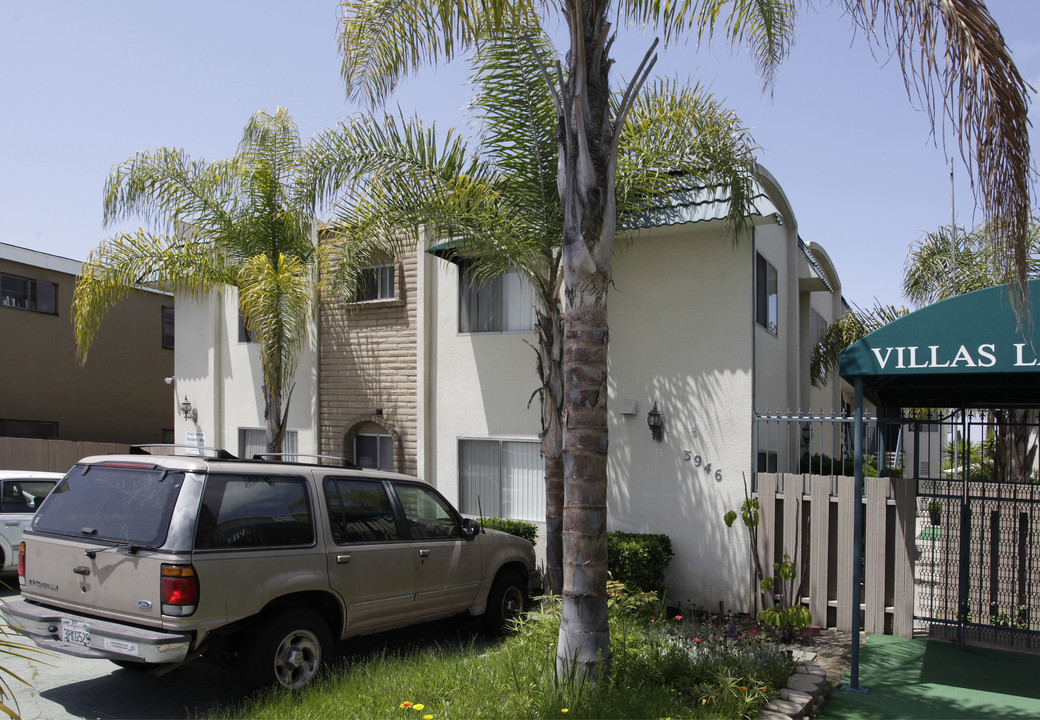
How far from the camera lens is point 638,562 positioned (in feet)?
29.4

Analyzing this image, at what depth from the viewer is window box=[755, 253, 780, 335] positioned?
1026cm

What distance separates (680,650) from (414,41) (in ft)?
18.9

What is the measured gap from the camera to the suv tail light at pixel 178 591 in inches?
209

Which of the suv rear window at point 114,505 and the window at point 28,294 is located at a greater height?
the window at point 28,294

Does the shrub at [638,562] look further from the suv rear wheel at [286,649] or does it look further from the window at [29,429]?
the window at [29,429]

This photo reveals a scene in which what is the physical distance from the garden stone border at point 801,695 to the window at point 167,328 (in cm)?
2168

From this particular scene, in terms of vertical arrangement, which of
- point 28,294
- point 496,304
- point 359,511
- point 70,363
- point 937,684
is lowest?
point 937,684

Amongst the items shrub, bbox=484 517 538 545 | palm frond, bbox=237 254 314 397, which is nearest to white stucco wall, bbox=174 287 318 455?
palm frond, bbox=237 254 314 397

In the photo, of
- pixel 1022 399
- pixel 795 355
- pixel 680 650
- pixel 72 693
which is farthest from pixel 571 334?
pixel 795 355

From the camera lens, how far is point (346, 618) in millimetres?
6465

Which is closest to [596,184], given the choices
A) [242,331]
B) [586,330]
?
[586,330]

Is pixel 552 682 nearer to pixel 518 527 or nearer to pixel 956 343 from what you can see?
pixel 956 343

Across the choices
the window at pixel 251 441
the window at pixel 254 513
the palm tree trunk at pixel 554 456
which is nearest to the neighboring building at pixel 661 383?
the palm tree trunk at pixel 554 456

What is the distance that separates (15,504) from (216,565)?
269 inches
